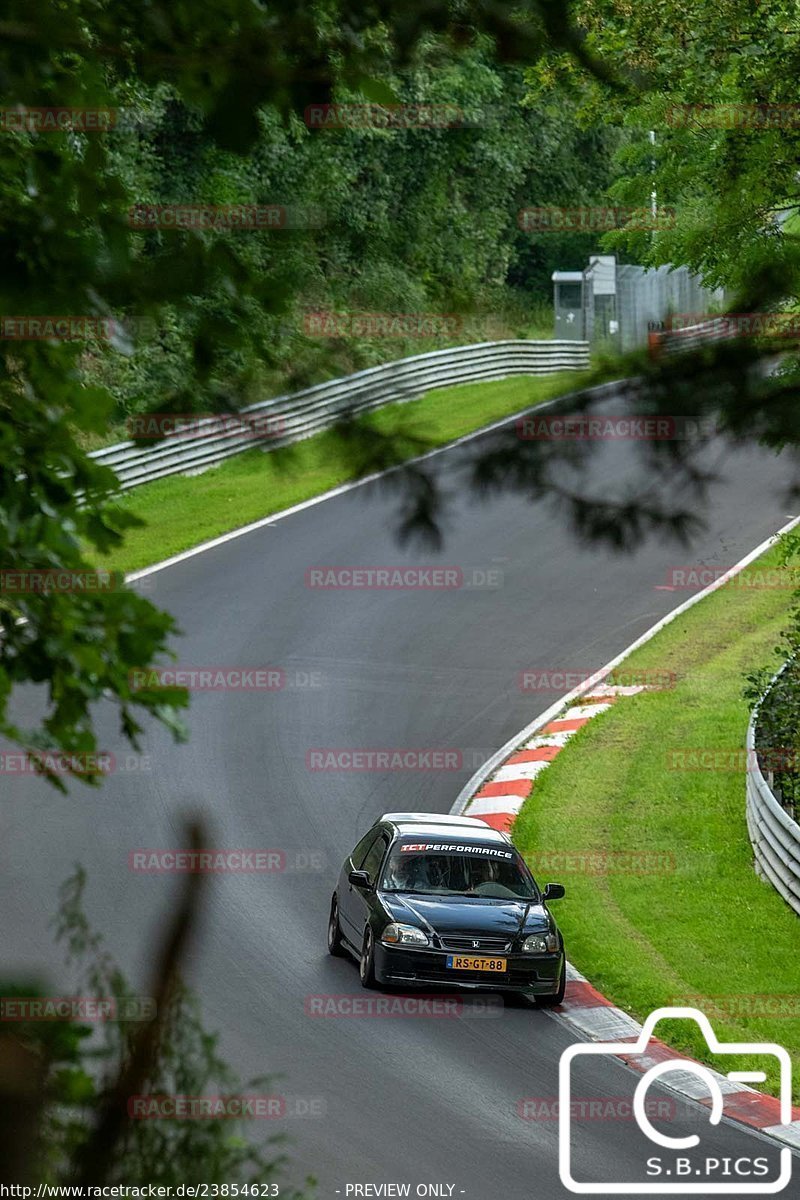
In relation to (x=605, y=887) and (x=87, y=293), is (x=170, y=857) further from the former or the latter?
(x=87, y=293)

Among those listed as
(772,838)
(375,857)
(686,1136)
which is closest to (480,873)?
(375,857)

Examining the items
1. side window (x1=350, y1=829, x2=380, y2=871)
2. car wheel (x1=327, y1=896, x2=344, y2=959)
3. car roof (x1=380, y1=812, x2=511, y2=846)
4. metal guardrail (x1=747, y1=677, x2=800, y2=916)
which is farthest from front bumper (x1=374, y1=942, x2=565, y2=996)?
metal guardrail (x1=747, y1=677, x2=800, y2=916)

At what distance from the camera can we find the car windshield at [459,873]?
579 inches

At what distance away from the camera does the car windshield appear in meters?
14.7

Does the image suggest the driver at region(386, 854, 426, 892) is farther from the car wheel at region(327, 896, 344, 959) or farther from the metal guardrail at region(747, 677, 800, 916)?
the metal guardrail at region(747, 677, 800, 916)

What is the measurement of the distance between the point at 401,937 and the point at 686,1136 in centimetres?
360

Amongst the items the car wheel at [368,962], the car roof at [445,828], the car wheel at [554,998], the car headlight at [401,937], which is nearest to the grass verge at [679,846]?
the car wheel at [554,998]

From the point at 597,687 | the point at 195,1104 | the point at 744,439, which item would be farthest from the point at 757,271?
the point at 597,687

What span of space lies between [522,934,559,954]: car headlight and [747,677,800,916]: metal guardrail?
10.9 feet

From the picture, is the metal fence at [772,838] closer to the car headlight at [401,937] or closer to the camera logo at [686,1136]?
the camera logo at [686,1136]

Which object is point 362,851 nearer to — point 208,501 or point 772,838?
point 772,838

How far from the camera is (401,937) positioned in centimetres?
1392

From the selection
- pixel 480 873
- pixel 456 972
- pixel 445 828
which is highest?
pixel 445 828

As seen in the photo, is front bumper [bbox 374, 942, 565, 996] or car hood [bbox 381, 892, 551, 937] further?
car hood [bbox 381, 892, 551, 937]
